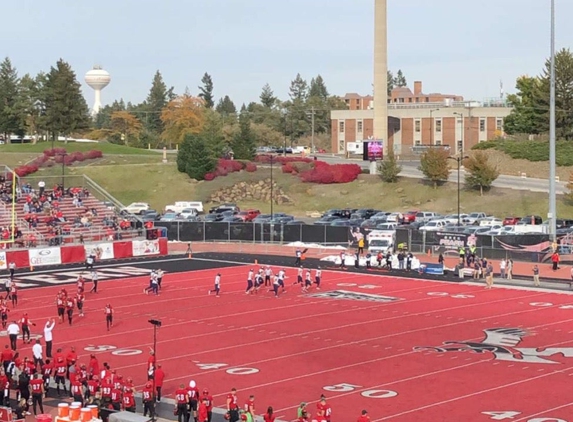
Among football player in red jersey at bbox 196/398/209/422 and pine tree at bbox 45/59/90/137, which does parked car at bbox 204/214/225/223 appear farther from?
football player in red jersey at bbox 196/398/209/422

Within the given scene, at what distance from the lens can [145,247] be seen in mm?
58406

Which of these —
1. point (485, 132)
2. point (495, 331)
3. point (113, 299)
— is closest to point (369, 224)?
point (113, 299)

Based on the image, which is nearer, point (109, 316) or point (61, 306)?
point (109, 316)

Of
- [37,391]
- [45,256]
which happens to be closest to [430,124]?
[45,256]

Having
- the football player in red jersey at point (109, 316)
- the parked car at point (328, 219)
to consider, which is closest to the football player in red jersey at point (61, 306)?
the football player in red jersey at point (109, 316)

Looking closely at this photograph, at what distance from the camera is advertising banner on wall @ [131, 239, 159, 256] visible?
57938mm

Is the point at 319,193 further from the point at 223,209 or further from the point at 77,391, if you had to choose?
the point at 77,391

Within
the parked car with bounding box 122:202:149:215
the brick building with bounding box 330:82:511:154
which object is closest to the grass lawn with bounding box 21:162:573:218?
the parked car with bounding box 122:202:149:215

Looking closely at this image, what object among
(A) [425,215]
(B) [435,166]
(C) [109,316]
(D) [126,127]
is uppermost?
(D) [126,127]

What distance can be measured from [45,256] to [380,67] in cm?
4526

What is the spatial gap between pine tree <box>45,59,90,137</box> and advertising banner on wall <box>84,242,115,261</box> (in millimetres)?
54052

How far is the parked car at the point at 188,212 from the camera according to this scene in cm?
7703

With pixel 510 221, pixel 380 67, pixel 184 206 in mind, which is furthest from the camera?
pixel 380 67

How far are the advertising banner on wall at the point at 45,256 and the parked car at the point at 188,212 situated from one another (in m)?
22.7
